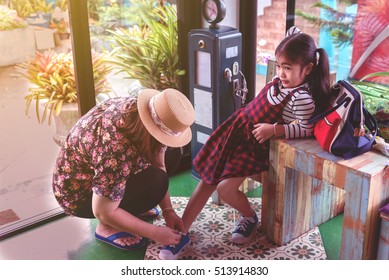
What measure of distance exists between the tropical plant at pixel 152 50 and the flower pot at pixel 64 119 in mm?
397

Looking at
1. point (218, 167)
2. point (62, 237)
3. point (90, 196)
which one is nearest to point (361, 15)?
point (218, 167)

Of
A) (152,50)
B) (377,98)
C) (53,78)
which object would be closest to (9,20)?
(53,78)

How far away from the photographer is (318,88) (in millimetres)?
2133

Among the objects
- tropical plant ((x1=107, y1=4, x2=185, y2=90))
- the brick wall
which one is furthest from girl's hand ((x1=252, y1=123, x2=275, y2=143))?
the brick wall

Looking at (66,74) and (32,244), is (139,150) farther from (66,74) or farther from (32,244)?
(66,74)

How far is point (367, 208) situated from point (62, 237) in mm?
1521

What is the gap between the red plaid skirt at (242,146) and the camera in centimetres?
230

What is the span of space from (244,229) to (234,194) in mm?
187

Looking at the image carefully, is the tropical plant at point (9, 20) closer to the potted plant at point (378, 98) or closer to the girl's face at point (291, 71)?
the girl's face at point (291, 71)

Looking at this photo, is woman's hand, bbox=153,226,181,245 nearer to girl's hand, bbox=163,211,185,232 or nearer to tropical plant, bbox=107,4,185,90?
girl's hand, bbox=163,211,185,232

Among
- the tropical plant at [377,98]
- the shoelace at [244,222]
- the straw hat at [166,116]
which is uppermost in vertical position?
the straw hat at [166,116]

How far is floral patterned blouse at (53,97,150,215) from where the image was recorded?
6.55 ft

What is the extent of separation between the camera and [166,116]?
6.28 ft

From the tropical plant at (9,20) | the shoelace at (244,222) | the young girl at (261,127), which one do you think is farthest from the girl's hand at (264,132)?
the tropical plant at (9,20)
